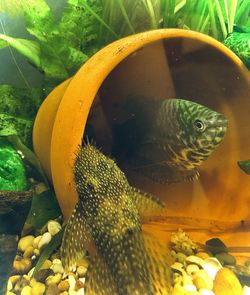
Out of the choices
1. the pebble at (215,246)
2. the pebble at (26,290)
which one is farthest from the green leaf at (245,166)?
the pebble at (26,290)

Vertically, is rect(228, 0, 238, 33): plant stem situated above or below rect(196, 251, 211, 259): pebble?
above

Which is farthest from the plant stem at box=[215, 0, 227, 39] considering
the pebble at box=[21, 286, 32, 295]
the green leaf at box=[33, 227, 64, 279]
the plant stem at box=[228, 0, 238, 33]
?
the pebble at box=[21, 286, 32, 295]

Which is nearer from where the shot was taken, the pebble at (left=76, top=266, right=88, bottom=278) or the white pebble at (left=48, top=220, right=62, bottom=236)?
the pebble at (left=76, top=266, right=88, bottom=278)

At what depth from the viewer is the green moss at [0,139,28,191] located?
1.39m

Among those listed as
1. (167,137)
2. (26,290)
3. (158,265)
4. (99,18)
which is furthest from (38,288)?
(99,18)

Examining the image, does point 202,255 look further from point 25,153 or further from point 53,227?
point 25,153

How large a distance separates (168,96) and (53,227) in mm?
691

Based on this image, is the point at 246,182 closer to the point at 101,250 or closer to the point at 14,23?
the point at 101,250

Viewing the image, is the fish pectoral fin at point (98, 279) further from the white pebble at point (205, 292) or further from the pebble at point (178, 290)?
the white pebble at point (205, 292)

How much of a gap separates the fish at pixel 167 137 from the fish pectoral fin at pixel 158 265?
0.27 metres

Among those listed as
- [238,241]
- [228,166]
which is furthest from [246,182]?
[238,241]

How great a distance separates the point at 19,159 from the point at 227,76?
3.08ft

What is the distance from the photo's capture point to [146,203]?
1.31m

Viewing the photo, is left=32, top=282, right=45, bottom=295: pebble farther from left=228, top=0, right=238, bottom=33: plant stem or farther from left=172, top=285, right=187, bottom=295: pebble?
left=228, top=0, right=238, bottom=33: plant stem
